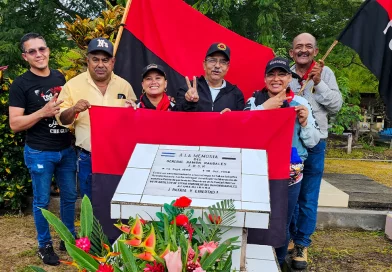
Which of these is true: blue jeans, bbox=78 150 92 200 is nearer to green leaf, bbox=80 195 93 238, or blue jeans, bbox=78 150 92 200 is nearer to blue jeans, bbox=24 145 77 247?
blue jeans, bbox=24 145 77 247

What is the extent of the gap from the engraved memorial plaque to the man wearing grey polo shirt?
1.32 meters

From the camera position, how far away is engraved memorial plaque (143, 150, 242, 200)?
2.09m

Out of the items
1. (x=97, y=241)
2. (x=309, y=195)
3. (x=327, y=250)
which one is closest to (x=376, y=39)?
(x=309, y=195)

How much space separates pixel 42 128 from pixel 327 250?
10.7ft

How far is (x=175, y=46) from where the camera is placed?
14.2 ft

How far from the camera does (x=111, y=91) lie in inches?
132

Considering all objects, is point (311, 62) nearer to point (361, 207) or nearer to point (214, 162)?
point (214, 162)

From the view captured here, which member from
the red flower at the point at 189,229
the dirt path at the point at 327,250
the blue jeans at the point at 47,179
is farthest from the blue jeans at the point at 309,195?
the blue jeans at the point at 47,179

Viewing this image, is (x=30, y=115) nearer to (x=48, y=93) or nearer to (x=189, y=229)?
(x=48, y=93)

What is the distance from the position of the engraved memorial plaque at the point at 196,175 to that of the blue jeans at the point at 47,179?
1529mm

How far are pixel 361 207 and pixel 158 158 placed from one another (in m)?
3.95

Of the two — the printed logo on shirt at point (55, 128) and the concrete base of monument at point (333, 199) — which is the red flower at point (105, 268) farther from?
the concrete base of monument at point (333, 199)

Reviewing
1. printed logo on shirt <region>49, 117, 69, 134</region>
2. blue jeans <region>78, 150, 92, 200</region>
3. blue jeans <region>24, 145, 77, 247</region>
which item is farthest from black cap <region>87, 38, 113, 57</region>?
blue jeans <region>24, 145, 77, 247</region>

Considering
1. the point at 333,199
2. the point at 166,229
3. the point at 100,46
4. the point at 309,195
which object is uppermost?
the point at 100,46
